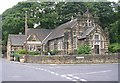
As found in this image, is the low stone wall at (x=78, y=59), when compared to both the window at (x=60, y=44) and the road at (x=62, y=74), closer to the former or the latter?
the road at (x=62, y=74)

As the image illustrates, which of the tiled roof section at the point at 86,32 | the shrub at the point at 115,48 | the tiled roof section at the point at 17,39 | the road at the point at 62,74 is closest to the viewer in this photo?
the road at the point at 62,74

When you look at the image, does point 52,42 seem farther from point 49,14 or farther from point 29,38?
point 49,14

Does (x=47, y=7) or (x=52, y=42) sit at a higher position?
(x=47, y=7)

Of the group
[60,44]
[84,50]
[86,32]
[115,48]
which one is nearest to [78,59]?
[84,50]

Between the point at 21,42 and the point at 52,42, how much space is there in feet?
36.8

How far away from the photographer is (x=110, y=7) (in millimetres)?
75438

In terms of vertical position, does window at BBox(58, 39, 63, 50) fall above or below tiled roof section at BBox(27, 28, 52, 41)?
below

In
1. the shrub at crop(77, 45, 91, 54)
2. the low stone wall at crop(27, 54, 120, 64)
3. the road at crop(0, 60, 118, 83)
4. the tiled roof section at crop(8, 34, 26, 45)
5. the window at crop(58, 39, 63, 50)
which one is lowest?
the road at crop(0, 60, 118, 83)

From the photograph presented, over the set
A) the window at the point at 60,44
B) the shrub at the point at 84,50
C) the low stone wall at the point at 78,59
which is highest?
the window at the point at 60,44

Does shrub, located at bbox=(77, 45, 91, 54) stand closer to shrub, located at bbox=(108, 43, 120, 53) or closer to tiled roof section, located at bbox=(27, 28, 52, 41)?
shrub, located at bbox=(108, 43, 120, 53)

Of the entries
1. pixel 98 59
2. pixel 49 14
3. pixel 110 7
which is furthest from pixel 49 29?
pixel 98 59

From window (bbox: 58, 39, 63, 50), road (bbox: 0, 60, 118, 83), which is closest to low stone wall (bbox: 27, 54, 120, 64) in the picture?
road (bbox: 0, 60, 118, 83)

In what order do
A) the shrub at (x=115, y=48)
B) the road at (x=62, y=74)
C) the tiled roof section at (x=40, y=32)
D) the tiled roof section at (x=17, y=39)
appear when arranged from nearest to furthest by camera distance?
the road at (x=62, y=74) < the shrub at (x=115, y=48) < the tiled roof section at (x=40, y=32) < the tiled roof section at (x=17, y=39)

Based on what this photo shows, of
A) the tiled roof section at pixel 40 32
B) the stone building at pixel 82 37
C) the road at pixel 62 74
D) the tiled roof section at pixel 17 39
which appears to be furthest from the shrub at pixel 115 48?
the tiled roof section at pixel 17 39
